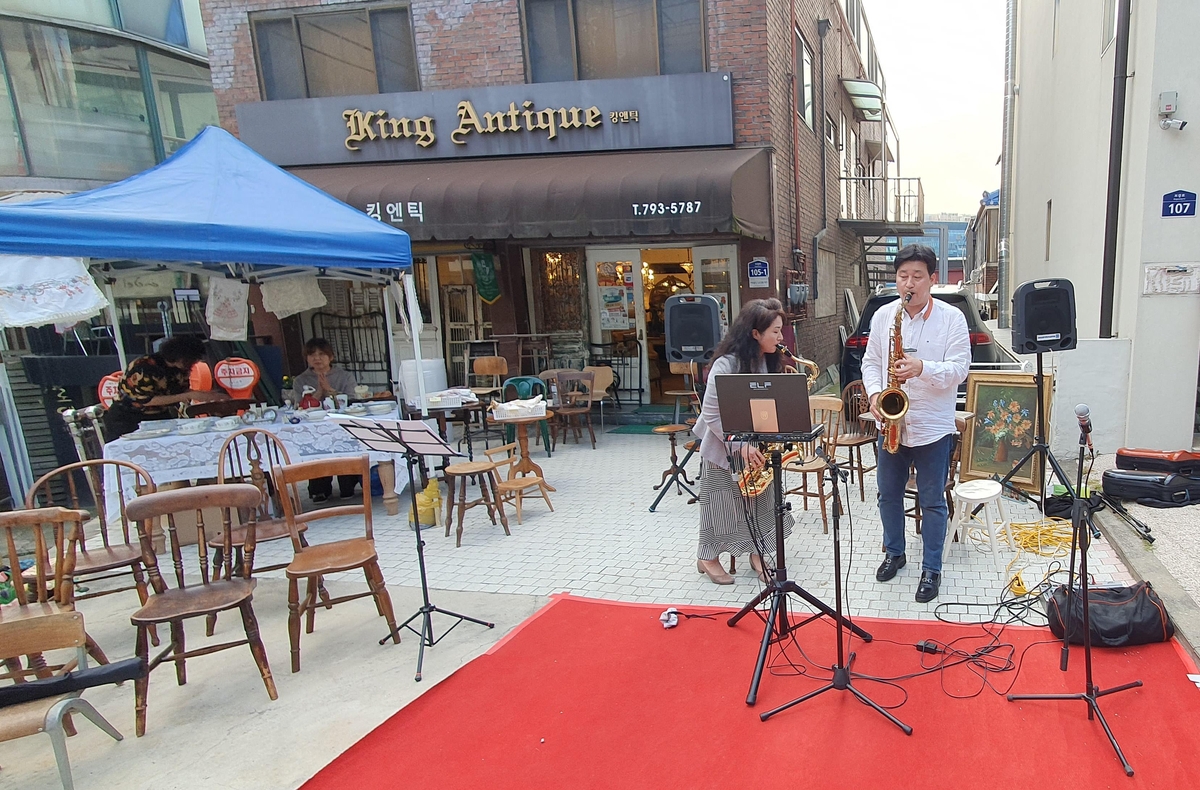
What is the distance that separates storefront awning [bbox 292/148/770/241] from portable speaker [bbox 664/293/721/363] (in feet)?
6.46

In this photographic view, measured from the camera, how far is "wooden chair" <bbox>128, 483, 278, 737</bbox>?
3.23 meters

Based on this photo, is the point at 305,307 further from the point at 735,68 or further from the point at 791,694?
the point at 791,694

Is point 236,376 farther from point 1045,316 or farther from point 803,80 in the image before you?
point 803,80

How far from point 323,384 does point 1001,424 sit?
21.9 feet

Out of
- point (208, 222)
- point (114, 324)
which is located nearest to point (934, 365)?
point (208, 222)

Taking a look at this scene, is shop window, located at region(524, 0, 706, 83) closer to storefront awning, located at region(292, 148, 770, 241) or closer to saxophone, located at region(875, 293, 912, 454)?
storefront awning, located at region(292, 148, 770, 241)

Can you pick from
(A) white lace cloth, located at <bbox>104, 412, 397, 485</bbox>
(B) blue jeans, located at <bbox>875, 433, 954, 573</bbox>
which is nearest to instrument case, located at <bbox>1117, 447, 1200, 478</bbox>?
(B) blue jeans, located at <bbox>875, 433, 954, 573</bbox>

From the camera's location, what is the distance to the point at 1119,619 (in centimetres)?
324

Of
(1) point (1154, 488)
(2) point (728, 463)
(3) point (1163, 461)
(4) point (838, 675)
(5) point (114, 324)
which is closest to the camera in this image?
(4) point (838, 675)

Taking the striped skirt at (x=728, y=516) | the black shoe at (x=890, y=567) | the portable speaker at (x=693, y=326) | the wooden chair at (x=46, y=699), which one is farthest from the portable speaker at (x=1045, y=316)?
the wooden chair at (x=46, y=699)

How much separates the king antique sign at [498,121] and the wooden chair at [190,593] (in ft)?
23.4

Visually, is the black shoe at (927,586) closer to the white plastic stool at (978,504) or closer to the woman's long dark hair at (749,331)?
the white plastic stool at (978,504)

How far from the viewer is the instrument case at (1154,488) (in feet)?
15.8

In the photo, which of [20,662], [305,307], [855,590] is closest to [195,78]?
[305,307]
